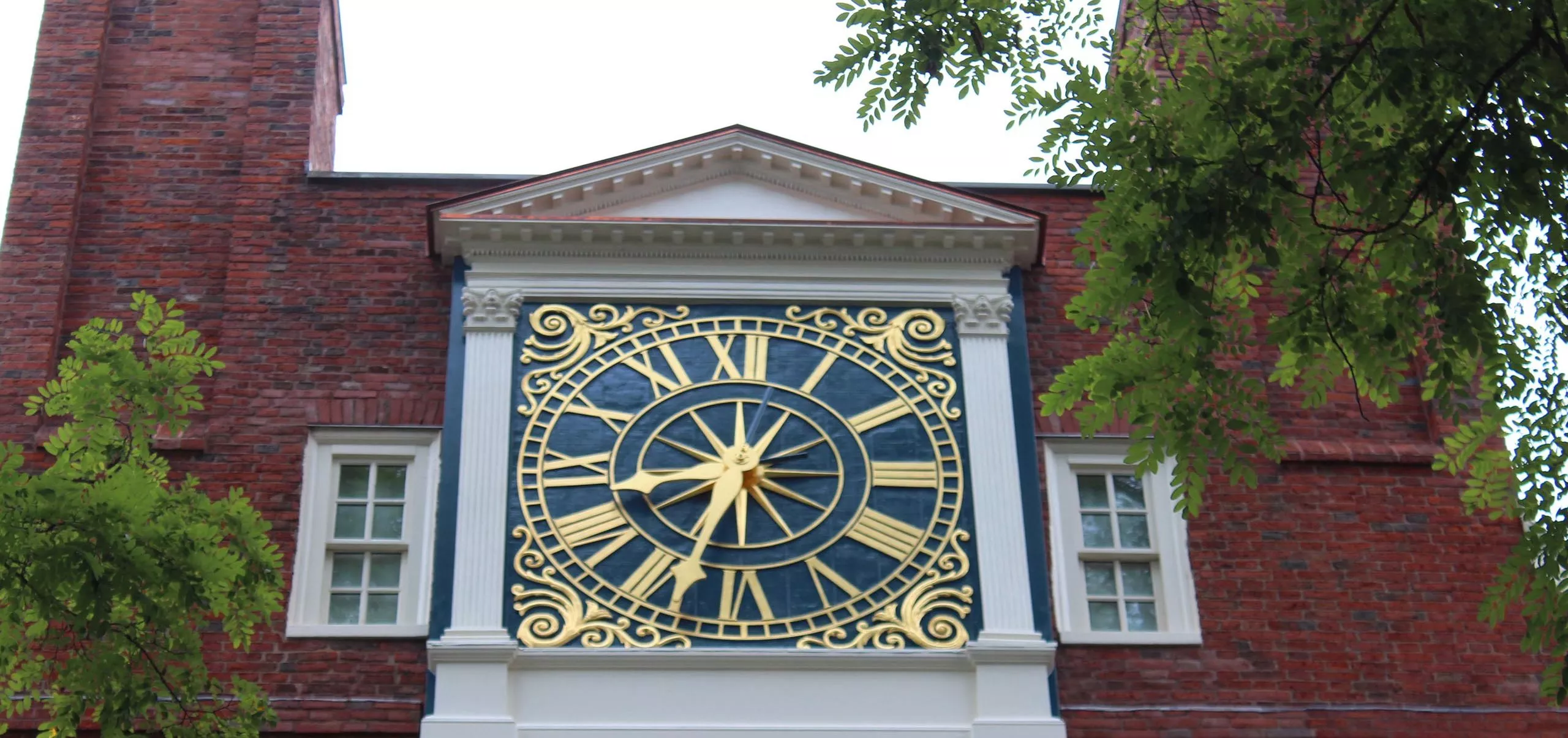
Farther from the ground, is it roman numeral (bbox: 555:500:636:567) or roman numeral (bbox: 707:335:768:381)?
roman numeral (bbox: 707:335:768:381)

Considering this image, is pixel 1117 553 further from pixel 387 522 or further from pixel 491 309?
pixel 387 522

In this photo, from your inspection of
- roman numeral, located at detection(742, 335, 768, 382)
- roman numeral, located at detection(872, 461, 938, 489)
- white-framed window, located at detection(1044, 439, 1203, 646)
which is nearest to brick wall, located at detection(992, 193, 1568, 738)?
white-framed window, located at detection(1044, 439, 1203, 646)

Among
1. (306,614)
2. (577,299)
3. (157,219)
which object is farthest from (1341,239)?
(157,219)

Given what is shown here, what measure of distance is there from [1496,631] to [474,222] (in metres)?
7.56

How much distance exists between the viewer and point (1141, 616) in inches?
527

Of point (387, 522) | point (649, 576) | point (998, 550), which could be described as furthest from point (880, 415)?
point (387, 522)

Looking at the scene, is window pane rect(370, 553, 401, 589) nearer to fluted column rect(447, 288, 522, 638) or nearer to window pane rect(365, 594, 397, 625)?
window pane rect(365, 594, 397, 625)

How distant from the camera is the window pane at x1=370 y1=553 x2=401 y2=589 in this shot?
13250 millimetres

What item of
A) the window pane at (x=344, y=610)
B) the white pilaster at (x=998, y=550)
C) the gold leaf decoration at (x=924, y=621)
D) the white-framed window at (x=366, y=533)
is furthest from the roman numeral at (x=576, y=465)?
the white pilaster at (x=998, y=550)

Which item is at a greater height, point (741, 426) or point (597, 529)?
point (741, 426)

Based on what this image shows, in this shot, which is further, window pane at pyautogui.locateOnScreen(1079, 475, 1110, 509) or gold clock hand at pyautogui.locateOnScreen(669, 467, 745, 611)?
window pane at pyautogui.locateOnScreen(1079, 475, 1110, 509)

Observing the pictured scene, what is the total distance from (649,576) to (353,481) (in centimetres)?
229

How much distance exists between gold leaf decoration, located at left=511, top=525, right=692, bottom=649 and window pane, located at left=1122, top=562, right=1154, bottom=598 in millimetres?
3061

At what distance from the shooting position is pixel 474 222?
A: 1411 centimetres
